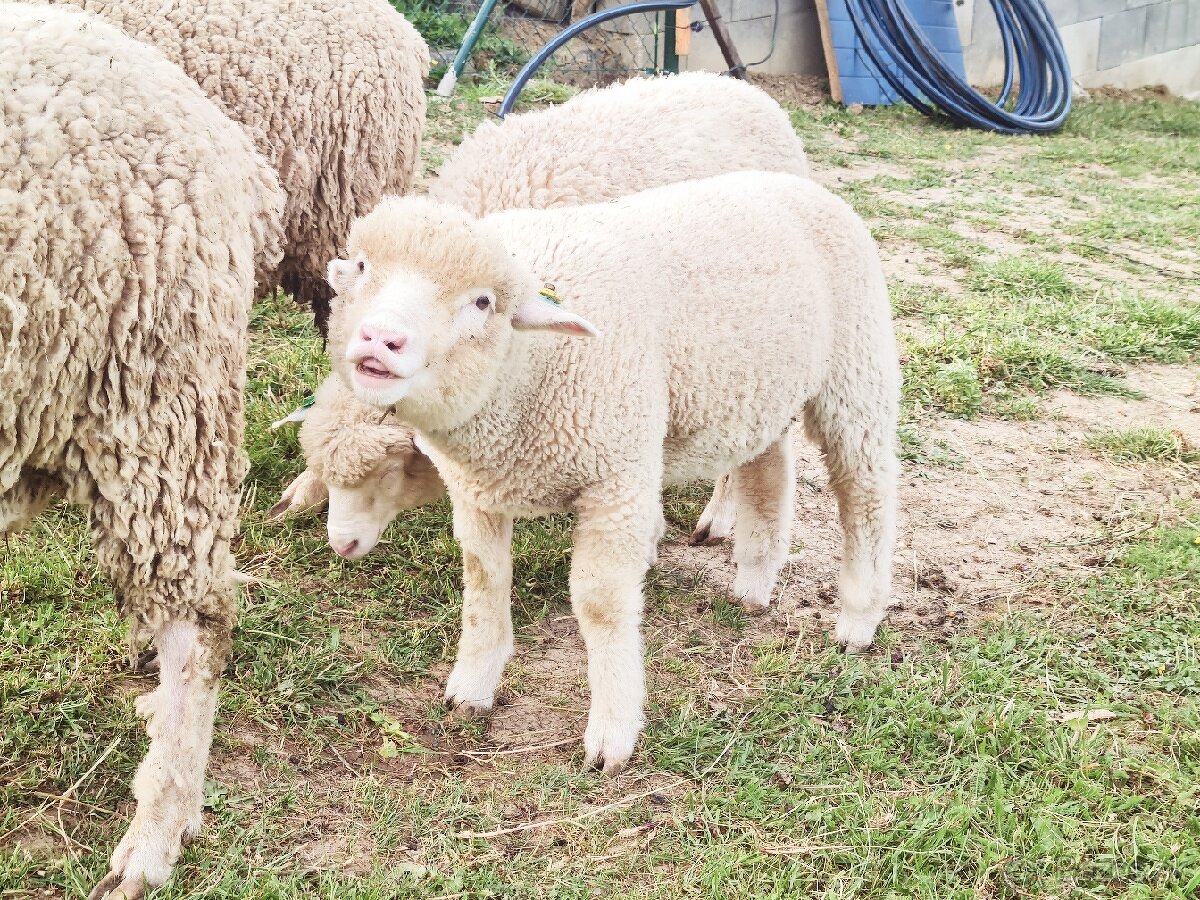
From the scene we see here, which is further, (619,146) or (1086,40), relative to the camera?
(1086,40)

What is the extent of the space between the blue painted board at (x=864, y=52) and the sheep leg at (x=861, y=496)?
27.3 feet

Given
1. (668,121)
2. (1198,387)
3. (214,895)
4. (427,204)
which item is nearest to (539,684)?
(214,895)

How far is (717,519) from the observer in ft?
12.6

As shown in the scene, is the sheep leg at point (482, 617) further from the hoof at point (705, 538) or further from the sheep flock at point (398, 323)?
the hoof at point (705, 538)

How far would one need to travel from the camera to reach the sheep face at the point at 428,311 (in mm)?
2111

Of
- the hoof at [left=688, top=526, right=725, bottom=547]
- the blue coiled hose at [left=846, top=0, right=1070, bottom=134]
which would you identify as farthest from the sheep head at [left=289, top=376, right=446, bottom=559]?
the blue coiled hose at [left=846, top=0, right=1070, bottom=134]

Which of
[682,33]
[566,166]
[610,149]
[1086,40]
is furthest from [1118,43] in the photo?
[566,166]

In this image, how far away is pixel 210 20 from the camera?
9.62 feet

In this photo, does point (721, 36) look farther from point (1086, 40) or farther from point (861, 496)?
point (861, 496)

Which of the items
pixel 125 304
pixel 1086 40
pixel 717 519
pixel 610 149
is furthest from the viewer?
pixel 1086 40

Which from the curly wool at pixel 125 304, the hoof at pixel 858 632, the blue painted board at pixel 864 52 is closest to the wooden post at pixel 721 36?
the blue painted board at pixel 864 52

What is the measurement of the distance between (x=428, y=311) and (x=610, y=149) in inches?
55.5

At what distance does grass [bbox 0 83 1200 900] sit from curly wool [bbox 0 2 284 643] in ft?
1.84

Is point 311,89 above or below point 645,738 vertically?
above
